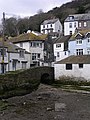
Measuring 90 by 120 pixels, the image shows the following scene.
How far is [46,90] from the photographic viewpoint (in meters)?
41.4

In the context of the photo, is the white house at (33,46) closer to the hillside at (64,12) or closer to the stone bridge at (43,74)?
the stone bridge at (43,74)

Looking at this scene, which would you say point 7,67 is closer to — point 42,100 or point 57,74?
point 57,74

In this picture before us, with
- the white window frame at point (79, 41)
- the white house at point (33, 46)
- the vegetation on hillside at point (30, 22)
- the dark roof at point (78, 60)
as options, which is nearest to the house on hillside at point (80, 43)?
the white window frame at point (79, 41)

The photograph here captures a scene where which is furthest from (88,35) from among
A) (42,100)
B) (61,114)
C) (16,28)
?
(16,28)

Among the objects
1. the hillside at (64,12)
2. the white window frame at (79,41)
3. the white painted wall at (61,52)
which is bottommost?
the white painted wall at (61,52)

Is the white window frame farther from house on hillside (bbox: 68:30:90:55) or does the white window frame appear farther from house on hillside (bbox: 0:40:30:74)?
house on hillside (bbox: 0:40:30:74)

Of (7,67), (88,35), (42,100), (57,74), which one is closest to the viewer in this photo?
(42,100)

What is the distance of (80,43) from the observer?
197 feet

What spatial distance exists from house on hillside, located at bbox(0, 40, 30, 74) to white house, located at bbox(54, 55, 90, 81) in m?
8.77

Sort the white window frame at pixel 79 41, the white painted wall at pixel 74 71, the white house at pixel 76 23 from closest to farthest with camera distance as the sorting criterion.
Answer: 1. the white painted wall at pixel 74 71
2. the white window frame at pixel 79 41
3. the white house at pixel 76 23

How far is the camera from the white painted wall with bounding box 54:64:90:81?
4670 centimetres

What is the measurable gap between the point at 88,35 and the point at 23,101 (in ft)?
101

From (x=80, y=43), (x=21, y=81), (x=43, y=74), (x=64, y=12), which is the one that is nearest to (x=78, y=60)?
(x=43, y=74)

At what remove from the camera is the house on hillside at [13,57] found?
5266cm
